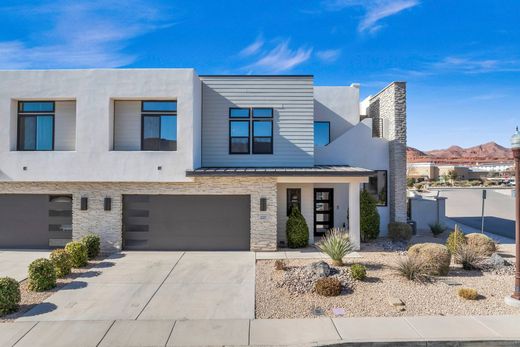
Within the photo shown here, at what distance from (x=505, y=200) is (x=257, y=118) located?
1185 inches

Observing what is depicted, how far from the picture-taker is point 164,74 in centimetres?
1301

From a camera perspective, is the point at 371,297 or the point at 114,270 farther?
the point at 114,270

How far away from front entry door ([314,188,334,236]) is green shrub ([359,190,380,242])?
1371mm

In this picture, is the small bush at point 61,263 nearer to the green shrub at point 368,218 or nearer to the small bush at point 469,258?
the green shrub at point 368,218

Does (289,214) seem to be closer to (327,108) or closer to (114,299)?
(327,108)

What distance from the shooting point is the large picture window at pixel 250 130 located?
14.8 metres

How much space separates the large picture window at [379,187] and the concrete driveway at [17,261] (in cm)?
1398

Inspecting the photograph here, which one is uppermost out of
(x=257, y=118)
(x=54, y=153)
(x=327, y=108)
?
(x=327, y=108)

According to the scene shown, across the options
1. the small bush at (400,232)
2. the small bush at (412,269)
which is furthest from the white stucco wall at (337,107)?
the small bush at (412,269)

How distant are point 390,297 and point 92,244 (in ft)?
32.9

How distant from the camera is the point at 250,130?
14875 millimetres

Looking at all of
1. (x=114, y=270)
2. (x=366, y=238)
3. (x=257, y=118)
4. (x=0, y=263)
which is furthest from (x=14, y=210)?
(x=366, y=238)

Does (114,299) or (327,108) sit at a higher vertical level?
(327,108)

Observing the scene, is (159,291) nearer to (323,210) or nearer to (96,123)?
(96,123)
